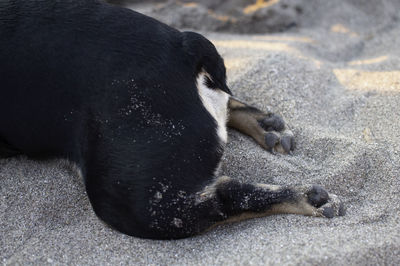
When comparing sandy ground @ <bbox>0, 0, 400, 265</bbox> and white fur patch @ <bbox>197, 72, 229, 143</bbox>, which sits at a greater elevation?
white fur patch @ <bbox>197, 72, 229, 143</bbox>

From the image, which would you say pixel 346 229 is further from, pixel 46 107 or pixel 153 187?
pixel 46 107

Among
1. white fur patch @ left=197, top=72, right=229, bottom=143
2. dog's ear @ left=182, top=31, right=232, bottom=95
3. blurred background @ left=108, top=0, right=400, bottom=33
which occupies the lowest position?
blurred background @ left=108, top=0, right=400, bottom=33

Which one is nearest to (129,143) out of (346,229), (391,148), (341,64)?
(346,229)

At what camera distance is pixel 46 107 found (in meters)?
2.34

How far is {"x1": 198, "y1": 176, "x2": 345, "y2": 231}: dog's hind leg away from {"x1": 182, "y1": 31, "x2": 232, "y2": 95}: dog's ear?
1.95 ft

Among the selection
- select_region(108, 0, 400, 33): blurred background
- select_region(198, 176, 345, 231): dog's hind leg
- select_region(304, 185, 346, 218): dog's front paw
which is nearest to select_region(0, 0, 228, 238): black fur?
select_region(198, 176, 345, 231): dog's hind leg

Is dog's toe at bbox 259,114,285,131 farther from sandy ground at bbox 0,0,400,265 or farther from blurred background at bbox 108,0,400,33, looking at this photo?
blurred background at bbox 108,0,400,33

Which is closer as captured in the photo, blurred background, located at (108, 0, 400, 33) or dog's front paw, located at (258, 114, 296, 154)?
dog's front paw, located at (258, 114, 296, 154)

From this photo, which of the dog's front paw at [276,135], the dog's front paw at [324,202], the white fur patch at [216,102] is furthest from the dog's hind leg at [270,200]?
the dog's front paw at [276,135]

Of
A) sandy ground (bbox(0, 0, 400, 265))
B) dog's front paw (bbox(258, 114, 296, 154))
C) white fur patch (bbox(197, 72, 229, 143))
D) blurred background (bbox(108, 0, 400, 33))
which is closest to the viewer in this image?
sandy ground (bbox(0, 0, 400, 265))

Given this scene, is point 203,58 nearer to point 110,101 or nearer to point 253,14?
point 110,101

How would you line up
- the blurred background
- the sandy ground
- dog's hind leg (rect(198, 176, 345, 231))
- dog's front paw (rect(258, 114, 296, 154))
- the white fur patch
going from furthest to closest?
the blurred background
dog's front paw (rect(258, 114, 296, 154))
the white fur patch
dog's hind leg (rect(198, 176, 345, 231))
the sandy ground

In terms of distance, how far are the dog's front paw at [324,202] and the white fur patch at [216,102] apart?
19.6 inches

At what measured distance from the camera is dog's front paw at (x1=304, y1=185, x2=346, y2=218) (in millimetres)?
2275
